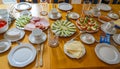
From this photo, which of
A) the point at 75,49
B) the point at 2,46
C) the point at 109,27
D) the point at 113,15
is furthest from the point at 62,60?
the point at 113,15

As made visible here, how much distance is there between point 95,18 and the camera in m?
1.54

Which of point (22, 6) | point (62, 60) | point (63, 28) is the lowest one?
point (62, 60)

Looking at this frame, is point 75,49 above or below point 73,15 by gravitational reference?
below

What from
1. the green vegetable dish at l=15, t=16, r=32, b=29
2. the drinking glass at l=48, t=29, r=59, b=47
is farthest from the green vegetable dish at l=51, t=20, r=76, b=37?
the green vegetable dish at l=15, t=16, r=32, b=29

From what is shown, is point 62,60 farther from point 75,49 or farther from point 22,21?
point 22,21

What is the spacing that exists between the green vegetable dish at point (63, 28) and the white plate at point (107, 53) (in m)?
0.29

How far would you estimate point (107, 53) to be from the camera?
113cm

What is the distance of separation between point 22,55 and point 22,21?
1.46ft

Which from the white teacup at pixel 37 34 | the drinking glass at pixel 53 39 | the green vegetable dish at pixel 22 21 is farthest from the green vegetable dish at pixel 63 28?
the green vegetable dish at pixel 22 21

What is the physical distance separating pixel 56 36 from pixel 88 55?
320mm

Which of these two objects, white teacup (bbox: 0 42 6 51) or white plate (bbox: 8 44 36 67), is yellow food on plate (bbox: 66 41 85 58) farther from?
white teacup (bbox: 0 42 6 51)

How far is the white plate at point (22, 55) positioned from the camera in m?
1.00

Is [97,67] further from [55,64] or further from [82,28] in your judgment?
[82,28]

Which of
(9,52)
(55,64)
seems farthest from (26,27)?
(55,64)
